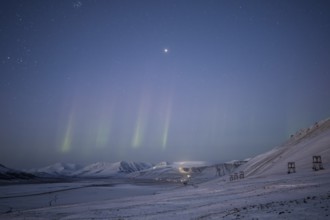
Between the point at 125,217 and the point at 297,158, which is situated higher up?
the point at 297,158

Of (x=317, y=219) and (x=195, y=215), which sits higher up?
(x=317, y=219)

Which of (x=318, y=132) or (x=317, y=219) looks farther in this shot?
(x=318, y=132)

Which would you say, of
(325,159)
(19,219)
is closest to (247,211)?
(19,219)

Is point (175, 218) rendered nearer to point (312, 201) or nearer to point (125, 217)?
point (125, 217)

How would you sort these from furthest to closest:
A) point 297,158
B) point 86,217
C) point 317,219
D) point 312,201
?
1. point 297,158
2. point 86,217
3. point 312,201
4. point 317,219

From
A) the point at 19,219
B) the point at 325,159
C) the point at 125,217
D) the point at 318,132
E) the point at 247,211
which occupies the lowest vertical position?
the point at 19,219

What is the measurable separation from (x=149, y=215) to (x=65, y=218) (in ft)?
29.7

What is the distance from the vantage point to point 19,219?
29.1 m

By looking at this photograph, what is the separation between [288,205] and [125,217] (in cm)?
1356

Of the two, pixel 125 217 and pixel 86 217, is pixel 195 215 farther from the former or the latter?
pixel 86 217

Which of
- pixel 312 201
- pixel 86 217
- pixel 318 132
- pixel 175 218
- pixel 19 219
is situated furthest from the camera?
pixel 318 132

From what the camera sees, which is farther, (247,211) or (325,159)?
(325,159)

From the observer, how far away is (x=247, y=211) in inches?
763

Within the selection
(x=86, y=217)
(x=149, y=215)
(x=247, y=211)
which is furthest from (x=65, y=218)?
Result: (x=247, y=211)
